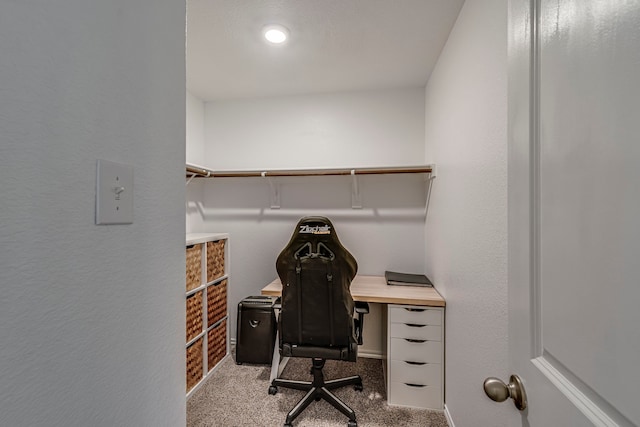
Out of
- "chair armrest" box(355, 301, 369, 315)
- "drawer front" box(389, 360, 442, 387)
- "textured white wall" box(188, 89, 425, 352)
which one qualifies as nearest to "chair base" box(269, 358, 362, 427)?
"drawer front" box(389, 360, 442, 387)

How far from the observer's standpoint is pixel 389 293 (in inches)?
78.3

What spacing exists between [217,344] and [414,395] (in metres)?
1.56

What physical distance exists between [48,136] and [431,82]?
2.40 meters

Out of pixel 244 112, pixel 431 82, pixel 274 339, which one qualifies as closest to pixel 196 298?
pixel 274 339

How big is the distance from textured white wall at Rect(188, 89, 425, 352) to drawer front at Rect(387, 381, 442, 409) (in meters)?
0.68

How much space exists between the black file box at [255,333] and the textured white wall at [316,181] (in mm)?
355

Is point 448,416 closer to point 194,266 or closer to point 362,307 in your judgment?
point 362,307

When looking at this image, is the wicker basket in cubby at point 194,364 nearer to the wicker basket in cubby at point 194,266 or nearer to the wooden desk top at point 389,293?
the wicker basket in cubby at point 194,266

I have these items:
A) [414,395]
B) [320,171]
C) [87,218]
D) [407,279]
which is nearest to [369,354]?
[414,395]

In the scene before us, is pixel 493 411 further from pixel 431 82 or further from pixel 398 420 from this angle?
pixel 431 82

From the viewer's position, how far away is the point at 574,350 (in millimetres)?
446

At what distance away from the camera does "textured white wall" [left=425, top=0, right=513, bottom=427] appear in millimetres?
1102

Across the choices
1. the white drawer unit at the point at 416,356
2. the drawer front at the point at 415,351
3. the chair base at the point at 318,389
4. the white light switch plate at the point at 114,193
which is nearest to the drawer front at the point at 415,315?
the white drawer unit at the point at 416,356

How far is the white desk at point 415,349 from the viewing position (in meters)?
1.84
